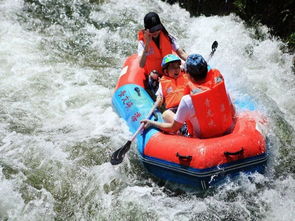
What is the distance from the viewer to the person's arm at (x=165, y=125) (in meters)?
4.30

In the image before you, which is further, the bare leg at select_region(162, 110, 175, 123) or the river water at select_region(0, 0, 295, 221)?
the bare leg at select_region(162, 110, 175, 123)

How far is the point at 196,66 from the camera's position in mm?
3934

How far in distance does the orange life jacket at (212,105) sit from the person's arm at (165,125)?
10.0 inches

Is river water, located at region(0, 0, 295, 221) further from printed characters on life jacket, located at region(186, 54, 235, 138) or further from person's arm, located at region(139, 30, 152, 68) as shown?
person's arm, located at region(139, 30, 152, 68)

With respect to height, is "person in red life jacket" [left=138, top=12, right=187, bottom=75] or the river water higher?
"person in red life jacket" [left=138, top=12, right=187, bottom=75]

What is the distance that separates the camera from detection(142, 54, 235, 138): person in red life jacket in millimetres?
3996

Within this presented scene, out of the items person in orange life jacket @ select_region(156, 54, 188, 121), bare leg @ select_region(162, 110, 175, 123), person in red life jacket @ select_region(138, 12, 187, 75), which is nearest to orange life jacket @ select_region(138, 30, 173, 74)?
person in red life jacket @ select_region(138, 12, 187, 75)

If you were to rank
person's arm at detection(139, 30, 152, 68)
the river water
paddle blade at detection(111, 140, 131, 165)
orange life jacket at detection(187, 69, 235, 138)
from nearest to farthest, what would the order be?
1. orange life jacket at detection(187, 69, 235, 138)
2. the river water
3. paddle blade at detection(111, 140, 131, 165)
4. person's arm at detection(139, 30, 152, 68)

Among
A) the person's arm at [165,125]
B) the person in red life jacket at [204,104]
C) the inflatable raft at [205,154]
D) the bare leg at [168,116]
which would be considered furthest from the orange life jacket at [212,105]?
the bare leg at [168,116]

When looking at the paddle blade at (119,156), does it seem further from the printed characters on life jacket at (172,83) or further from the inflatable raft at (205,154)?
the printed characters on life jacket at (172,83)

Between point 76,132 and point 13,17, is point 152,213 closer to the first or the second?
point 76,132

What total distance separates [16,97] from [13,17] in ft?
9.63

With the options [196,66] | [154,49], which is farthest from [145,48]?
[196,66]

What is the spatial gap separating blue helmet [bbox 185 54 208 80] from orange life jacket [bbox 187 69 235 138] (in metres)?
0.09
